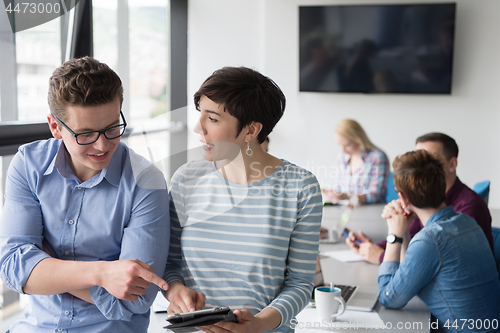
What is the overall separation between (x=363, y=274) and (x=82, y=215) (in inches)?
51.4

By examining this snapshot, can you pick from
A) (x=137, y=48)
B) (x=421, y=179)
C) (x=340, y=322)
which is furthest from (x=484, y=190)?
(x=137, y=48)

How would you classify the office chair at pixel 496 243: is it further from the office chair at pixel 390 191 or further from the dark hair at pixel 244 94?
the dark hair at pixel 244 94

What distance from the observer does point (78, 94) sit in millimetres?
1047

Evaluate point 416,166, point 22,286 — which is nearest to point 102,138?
point 22,286

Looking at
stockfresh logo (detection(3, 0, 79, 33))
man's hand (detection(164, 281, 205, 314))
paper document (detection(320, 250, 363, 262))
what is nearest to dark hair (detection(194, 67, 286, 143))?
man's hand (detection(164, 281, 205, 314))

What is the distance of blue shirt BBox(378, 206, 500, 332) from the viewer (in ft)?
5.31

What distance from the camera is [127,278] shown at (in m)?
0.98

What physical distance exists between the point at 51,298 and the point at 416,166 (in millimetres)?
1367

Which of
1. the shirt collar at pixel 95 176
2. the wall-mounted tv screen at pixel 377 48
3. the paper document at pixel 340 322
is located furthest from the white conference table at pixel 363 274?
the wall-mounted tv screen at pixel 377 48

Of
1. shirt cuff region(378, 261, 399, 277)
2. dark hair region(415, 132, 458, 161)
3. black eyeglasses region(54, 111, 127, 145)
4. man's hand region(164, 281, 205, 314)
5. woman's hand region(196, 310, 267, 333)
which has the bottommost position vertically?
shirt cuff region(378, 261, 399, 277)

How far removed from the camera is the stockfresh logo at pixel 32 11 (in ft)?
6.84

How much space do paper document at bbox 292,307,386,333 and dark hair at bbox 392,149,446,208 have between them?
48cm

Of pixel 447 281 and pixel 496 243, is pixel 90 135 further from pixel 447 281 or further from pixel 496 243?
pixel 496 243

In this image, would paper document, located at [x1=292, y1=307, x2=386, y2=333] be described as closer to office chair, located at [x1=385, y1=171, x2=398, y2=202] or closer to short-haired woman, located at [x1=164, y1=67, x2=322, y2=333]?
short-haired woman, located at [x1=164, y1=67, x2=322, y2=333]
